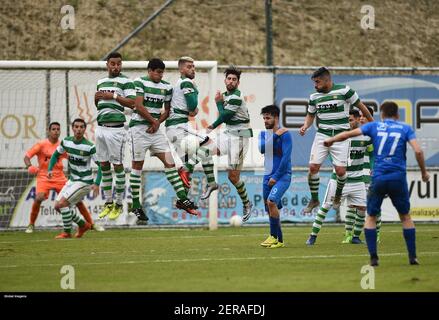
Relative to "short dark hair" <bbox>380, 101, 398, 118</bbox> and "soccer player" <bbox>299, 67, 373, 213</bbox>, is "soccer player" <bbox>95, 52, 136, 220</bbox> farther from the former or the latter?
"short dark hair" <bbox>380, 101, 398, 118</bbox>

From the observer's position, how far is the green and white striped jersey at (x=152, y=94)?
20.5 metres

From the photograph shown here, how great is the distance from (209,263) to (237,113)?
5.37 metres

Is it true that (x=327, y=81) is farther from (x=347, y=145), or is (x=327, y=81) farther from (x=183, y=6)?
(x=183, y=6)

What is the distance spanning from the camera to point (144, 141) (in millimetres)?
20922

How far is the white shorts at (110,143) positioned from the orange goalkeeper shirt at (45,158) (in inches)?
181

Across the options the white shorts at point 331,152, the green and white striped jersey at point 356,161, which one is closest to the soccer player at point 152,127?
the white shorts at point 331,152

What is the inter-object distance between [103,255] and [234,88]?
4.78 m

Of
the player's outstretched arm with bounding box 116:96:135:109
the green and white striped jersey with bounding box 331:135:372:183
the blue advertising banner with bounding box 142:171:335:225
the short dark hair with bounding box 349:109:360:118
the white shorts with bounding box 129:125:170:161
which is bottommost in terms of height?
the blue advertising banner with bounding box 142:171:335:225

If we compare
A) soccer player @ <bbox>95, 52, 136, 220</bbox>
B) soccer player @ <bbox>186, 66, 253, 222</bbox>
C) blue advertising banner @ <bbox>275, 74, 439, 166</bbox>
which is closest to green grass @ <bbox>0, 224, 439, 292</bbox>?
soccer player @ <bbox>95, 52, 136, 220</bbox>

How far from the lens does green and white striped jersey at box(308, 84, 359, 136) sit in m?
20.2

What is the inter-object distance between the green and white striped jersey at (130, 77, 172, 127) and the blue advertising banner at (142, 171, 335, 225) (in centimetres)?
657

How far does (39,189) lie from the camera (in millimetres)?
25484
